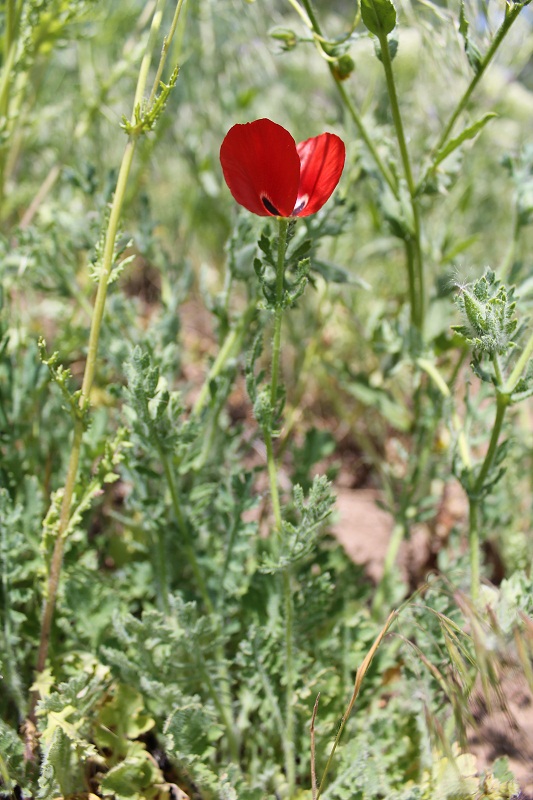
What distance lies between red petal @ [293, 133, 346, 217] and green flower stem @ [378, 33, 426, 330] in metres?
0.17

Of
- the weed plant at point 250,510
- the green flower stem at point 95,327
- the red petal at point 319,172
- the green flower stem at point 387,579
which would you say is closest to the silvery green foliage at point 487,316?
the weed plant at point 250,510

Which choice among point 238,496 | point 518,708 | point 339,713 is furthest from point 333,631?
point 518,708

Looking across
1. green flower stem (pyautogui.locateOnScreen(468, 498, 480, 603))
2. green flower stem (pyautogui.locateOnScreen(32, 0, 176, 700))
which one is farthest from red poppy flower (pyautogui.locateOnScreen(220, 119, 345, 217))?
green flower stem (pyautogui.locateOnScreen(468, 498, 480, 603))

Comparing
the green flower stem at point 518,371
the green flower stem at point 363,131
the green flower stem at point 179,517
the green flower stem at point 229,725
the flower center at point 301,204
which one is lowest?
the green flower stem at point 229,725

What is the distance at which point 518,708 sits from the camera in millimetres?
1451

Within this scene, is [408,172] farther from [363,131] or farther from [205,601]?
[205,601]

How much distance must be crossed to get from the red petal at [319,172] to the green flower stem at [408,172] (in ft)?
0.57

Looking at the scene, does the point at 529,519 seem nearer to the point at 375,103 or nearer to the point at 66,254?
the point at 375,103

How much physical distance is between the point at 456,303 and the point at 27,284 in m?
1.07

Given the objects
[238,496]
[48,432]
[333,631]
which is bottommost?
[333,631]

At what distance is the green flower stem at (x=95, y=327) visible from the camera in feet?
3.12

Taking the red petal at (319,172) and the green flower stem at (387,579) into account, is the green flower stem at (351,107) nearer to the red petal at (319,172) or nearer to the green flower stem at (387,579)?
the red petal at (319,172)

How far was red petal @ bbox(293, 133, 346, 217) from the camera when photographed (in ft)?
3.02

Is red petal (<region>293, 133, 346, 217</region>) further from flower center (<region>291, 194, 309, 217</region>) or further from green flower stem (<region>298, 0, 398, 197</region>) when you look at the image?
green flower stem (<region>298, 0, 398, 197</region>)
